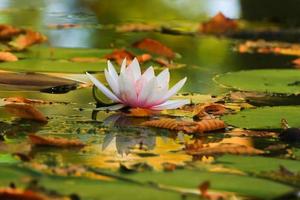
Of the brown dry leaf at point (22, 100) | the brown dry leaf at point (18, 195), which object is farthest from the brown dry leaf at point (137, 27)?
the brown dry leaf at point (18, 195)

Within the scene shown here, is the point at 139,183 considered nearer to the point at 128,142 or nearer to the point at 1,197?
the point at 1,197

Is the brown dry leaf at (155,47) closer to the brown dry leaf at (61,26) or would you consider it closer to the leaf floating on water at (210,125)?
the brown dry leaf at (61,26)

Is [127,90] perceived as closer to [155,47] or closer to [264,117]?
[264,117]

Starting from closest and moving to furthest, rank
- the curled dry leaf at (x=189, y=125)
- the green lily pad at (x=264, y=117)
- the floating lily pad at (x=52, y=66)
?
the curled dry leaf at (x=189, y=125) < the green lily pad at (x=264, y=117) < the floating lily pad at (x=52, y=66)

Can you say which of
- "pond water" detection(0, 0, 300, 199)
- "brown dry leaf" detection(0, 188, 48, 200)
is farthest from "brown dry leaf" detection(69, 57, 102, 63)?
"brown dry leaf" detection(0, 188, 48, 200)

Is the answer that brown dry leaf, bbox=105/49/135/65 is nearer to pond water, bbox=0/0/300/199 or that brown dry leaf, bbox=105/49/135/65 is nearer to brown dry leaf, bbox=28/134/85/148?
pond water, bbox=0/0/300/199
